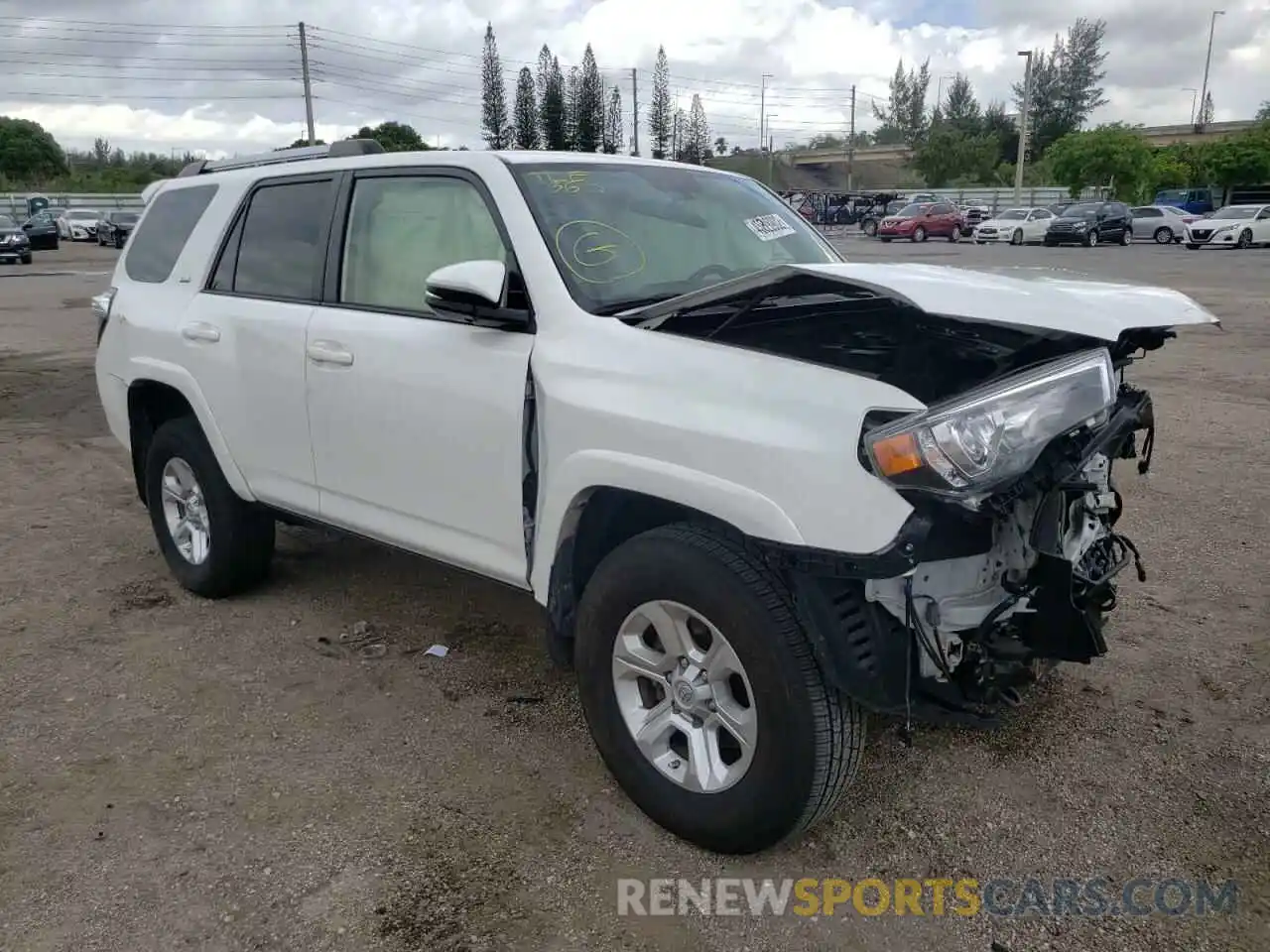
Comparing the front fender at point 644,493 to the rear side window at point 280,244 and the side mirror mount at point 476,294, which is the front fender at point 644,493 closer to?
the side mirror mount at point 476,294

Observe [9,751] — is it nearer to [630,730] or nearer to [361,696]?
[361,696]

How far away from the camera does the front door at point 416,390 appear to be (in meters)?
3.21

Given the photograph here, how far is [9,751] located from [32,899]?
0.92m

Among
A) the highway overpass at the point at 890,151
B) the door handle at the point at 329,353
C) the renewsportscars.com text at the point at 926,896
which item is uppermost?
the highway overpass at the point at 890,151

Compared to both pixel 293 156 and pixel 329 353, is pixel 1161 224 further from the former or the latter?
pixel 329 353

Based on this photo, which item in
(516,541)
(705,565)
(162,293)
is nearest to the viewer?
(705,565)

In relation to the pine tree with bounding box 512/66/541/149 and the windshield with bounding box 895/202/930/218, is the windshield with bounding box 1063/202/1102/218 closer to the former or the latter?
the windshield with bounding box 895/202/930/218

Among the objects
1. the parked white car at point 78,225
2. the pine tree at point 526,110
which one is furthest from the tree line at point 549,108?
the parked white car at point 78,225

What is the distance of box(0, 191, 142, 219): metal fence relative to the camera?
5266 centimetres

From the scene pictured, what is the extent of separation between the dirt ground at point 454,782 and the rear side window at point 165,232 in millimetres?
1526

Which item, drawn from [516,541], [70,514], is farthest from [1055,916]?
[70,514]

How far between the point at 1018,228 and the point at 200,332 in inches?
1503

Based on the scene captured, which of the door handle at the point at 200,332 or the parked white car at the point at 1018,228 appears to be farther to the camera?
the parked white car at the point at 1018,228

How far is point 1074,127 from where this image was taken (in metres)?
96.7
